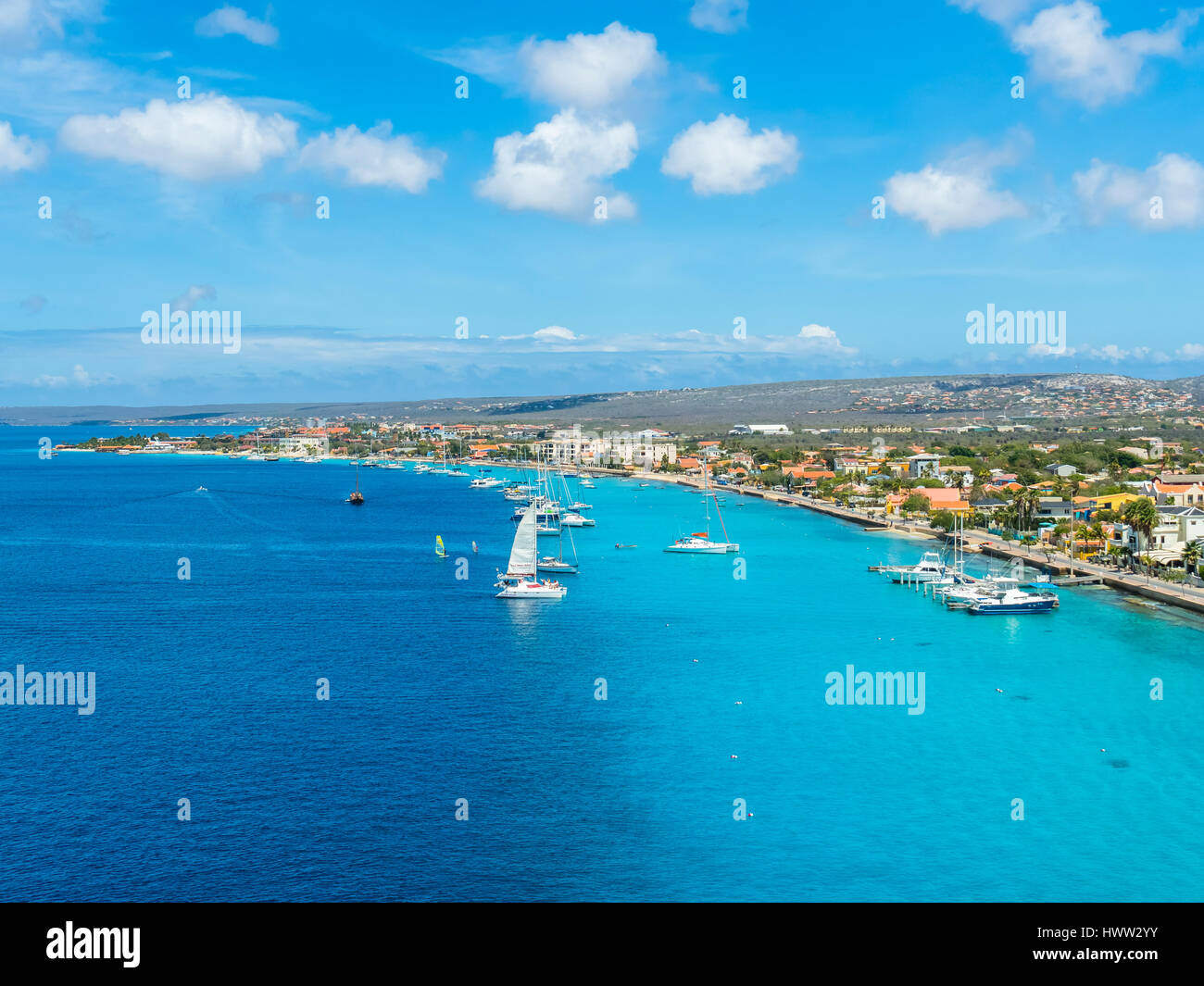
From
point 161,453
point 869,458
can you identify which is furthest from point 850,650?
point 161,453

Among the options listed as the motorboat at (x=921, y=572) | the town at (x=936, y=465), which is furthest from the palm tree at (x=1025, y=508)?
the motorboat at (x=921, y=572)

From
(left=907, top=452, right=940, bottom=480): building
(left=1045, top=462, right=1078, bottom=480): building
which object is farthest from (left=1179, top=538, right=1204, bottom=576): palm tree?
(left=907, top=452, right=940, bottom=480): building

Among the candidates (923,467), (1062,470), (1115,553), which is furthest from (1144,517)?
(923,467)

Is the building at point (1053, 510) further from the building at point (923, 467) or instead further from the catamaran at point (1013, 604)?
the building at point (923, 467)

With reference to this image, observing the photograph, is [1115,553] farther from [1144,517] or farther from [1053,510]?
[1053,510]

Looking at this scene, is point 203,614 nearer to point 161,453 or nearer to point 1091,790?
point 1091,790
